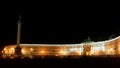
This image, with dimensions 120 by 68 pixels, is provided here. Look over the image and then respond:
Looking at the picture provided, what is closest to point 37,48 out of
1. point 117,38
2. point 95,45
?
point 95,45

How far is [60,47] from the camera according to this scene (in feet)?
291

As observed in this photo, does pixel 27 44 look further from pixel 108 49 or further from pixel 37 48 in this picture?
pixel 108 49
